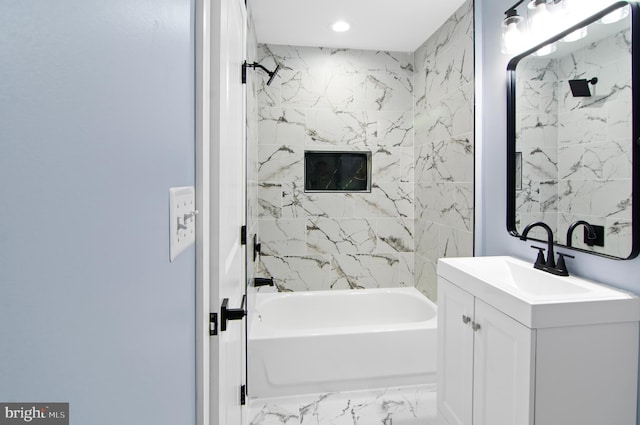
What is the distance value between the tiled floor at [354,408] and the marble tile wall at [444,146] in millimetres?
918

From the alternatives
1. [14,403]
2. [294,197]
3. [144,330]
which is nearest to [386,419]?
[294,197]

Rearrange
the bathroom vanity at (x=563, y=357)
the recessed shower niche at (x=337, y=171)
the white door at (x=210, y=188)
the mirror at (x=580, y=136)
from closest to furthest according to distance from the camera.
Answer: the white door at (x=210, y=188) < the bathroom vanity at (x=563, y=357) < the mirror at (x=580, y=136) < the recessed shower niche at (x=337, y=171)

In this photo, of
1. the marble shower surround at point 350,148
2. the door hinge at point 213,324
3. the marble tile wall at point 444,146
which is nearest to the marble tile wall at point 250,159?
the marble shower surround at point 350,148

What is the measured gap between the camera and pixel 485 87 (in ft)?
7.32

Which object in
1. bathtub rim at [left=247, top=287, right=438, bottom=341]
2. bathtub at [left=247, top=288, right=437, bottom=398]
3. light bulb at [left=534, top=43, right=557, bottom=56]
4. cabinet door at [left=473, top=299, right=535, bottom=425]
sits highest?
light bulb at [left=534, top=43, right=557, bottom=56]

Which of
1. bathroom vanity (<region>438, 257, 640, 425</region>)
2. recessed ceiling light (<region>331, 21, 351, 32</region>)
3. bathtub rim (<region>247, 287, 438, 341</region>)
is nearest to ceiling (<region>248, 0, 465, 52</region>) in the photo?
recessed ceiling light (<region>331, 21, 351, 32</region>)

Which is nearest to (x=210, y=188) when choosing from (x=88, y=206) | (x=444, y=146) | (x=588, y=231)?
(x=88, y=206)

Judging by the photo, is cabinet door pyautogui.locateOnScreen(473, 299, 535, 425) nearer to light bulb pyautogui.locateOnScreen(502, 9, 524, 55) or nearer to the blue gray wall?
the blue gray wall

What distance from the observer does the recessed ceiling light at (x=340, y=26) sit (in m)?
2.69

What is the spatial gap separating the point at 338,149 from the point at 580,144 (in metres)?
1.94

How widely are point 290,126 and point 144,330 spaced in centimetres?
280

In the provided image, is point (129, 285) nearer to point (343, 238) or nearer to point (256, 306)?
point (256, 306)

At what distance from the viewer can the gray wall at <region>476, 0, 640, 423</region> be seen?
6.81 feet

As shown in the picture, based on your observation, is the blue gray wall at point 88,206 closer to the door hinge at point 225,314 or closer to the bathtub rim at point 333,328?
the door hinge at point 225,314
